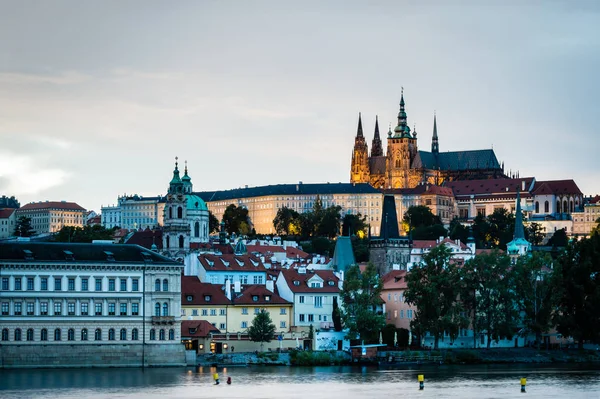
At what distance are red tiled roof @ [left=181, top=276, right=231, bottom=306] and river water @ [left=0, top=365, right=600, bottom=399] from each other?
1081 centimetres

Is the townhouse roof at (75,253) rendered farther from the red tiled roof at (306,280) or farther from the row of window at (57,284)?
the red tiled roof at (306,280)

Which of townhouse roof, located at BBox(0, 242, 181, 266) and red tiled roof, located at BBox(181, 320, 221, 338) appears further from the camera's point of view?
red tiled roof, located at BBox(181, 320, 221, 338)

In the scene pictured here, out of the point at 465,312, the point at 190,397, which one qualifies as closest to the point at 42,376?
the point at 190,397

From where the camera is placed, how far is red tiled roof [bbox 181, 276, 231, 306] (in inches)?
4013

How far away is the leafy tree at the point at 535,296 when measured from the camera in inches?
4193

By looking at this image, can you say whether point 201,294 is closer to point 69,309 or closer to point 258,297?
point 258,297

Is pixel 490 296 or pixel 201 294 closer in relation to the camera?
pixel 201 294

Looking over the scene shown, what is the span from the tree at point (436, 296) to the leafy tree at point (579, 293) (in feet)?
26.6

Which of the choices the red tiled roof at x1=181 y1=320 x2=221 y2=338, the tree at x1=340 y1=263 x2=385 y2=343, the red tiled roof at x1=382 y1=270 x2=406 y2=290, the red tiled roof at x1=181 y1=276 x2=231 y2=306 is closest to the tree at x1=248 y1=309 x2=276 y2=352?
the red tiled roof at x1=181 y1=320 x2=221 y2=338

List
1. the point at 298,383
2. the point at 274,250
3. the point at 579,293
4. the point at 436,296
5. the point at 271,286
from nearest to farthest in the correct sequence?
the point at 298,383
the point at 436,296
the point at 579,293
the point at 271,286
the point at 274,250

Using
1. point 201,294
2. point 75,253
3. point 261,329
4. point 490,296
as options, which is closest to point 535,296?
point 490,296

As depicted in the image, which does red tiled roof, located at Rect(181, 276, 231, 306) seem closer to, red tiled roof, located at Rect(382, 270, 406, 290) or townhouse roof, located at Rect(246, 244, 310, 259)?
red tiled roof, located at Rect(382, 270, 406, 290)

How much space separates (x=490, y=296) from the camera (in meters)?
107

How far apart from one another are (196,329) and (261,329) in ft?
15.3
